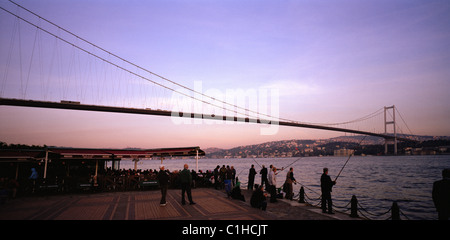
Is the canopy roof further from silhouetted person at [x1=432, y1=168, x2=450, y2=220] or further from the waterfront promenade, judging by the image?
silhouetted person at [x1=432, y1=168, x2=450, y2=220]

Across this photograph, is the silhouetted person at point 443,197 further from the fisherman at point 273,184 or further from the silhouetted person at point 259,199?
the fisherman at point 273,184

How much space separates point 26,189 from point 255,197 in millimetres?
11655

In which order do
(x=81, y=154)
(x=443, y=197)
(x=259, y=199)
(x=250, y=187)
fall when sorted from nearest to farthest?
(x=443, y=197) → (x=259, y=199) → (x=250, y=187) → (x=81, y=154)

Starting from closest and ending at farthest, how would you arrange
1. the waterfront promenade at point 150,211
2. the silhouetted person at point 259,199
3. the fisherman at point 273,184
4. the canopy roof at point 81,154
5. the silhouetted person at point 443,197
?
the silhouetted person at point 443,197 → the waterfront promenade at point 150,211 → the silhouetted person at point 259,199 → the fisherman at point 273,184 → the canopy roof at point 81,154

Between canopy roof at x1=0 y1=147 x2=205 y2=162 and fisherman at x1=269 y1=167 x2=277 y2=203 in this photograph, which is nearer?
fisherman at x1=269 y1=167 x2=277 y2=203

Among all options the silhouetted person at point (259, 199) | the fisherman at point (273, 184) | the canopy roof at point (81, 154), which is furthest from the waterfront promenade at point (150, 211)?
the canopy roof at point (81, 154)

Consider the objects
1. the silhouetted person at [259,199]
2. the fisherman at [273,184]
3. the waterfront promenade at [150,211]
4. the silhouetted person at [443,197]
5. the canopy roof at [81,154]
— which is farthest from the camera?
the canopy roof at [81,154]

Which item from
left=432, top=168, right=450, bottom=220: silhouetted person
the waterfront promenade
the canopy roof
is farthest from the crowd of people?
the canopy roof

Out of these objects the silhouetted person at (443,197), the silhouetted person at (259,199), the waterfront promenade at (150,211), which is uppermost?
the silhouetted person at (443,197)

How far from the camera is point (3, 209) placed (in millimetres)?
9148

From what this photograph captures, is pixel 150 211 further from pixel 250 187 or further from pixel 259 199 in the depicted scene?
pixel 250 187

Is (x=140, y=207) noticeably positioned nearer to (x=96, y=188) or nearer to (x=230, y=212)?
(x=230, y=212)

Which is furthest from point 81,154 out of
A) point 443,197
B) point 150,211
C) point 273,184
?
point 443,197
